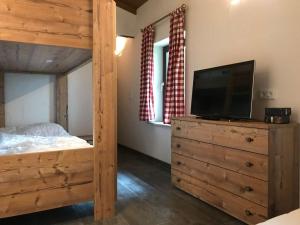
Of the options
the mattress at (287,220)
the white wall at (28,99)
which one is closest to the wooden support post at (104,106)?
the mattress at (287,220)

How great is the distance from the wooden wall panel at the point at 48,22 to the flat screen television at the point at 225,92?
4.46 ft

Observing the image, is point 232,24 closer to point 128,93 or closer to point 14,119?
point 128,93

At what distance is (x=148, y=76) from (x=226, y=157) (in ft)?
7.93

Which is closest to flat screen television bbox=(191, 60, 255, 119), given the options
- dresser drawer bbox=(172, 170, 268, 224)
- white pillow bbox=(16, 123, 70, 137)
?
dresser drawer bbox=(172, 170, 268, 224)

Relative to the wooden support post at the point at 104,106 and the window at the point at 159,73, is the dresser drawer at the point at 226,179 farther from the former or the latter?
the window at the point at 159,73

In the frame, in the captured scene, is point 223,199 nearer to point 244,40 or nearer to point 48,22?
point 244,40

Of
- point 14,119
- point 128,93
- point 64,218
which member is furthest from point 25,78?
point 64,218

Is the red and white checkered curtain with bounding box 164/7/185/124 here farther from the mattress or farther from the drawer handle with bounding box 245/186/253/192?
the mattress

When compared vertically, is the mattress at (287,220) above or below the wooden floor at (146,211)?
above

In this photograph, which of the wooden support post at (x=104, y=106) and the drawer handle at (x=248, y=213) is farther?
the wooden support post at (x=104, y=106)

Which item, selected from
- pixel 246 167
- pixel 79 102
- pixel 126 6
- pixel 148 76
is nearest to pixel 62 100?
pixel 79 102

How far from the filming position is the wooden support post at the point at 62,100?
4.54 meters

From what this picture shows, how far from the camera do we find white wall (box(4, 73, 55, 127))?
4359 millimetres

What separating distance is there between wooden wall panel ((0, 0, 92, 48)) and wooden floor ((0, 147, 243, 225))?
1585 millimetres
